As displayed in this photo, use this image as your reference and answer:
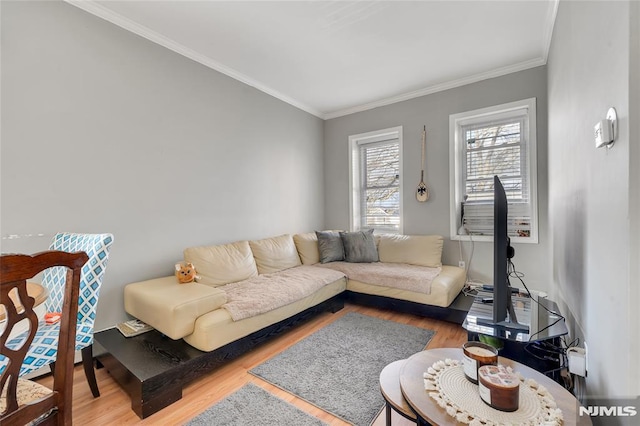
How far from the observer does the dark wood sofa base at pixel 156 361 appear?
5.18ft

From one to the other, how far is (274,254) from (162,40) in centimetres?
235

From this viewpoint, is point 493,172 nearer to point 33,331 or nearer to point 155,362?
point 155,362

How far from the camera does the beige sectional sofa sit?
1.92 meters

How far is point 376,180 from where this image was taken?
14.1ft

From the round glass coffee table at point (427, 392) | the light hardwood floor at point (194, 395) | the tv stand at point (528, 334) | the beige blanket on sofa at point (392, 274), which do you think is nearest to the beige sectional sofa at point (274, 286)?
the beige blanket on sofa at point (392, 274)

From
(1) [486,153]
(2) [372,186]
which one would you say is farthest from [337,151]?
(1) [486,153]

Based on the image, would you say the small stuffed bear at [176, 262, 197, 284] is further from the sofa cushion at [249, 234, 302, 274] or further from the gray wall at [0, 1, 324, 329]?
the sofa cushion at [249, 234, 302, 274]

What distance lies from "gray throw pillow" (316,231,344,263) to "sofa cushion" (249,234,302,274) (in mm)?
328

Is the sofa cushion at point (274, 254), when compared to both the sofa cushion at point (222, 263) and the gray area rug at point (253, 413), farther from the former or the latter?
the gray area rug at point (253, 413)

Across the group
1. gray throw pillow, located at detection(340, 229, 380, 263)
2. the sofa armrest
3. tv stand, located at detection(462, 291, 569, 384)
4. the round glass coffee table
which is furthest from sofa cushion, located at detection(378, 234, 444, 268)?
the sofa armrest

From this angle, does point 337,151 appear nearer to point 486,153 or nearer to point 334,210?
point 334,210

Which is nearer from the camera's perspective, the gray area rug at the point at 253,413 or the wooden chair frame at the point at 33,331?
the wooden chair frame at the point at 33,331

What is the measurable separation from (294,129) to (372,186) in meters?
1.47

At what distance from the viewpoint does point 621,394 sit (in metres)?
0.90
